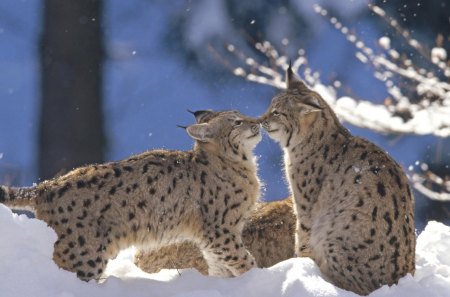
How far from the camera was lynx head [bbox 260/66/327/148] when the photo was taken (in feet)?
19.1

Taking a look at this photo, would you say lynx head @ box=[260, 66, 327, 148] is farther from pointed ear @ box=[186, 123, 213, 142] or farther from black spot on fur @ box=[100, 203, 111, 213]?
black spot on fur @ box=[100, 203, 111, 213]

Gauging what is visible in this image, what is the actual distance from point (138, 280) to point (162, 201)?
67 cm

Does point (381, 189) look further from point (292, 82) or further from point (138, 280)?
point (138, 280)

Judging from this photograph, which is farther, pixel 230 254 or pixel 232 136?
pixel 232 136

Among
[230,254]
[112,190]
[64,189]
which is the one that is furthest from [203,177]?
[64,189]

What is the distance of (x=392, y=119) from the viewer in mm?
7879

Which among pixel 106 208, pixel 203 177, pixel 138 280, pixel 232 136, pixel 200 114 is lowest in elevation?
pixel 138 280

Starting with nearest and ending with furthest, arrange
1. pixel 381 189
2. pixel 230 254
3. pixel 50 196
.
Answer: pixel 50 196 < pixel 381 189 < pixel 230 254

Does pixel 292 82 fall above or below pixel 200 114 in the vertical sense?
above

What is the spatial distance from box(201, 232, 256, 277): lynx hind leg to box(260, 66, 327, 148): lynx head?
1052 millimetres

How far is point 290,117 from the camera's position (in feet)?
19.3

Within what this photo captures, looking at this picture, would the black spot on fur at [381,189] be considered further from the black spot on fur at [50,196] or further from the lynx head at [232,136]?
the black spot on fur at [50,196]

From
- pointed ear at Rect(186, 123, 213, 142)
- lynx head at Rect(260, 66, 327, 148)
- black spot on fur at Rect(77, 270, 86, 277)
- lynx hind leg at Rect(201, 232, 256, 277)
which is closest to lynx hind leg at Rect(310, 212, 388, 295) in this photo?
lynx hind leg at Rect(201, 232, 256, 277)

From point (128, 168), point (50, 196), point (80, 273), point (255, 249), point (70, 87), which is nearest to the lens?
point (80, 273)
